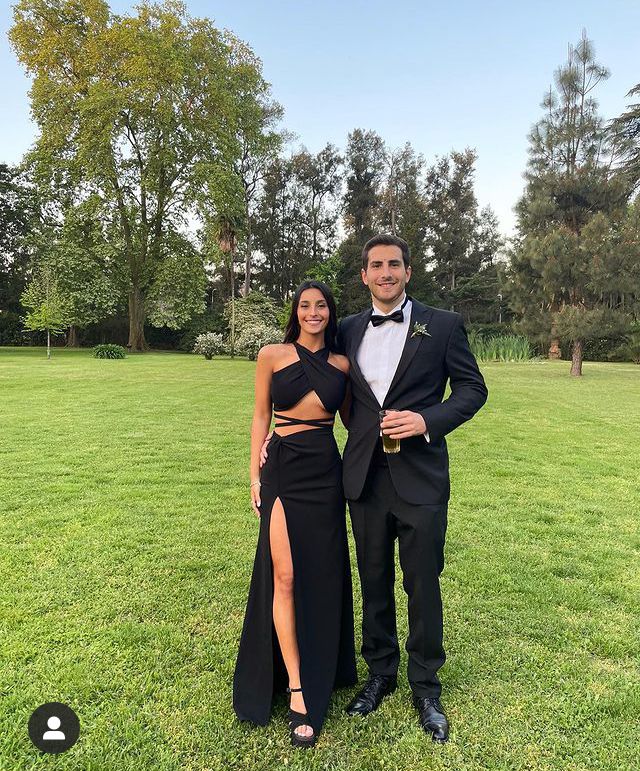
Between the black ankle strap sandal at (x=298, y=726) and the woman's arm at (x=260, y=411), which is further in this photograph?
the woman's arm at (x=260, y=411)

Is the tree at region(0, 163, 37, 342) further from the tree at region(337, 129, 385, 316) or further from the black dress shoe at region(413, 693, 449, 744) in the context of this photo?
the black dress shoe at region(413, 693, 449, 744)

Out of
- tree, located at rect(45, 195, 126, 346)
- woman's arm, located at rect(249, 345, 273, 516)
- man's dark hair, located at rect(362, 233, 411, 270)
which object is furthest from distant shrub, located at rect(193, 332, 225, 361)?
man's dark hair, located at rect(362, 233, 411, 270)

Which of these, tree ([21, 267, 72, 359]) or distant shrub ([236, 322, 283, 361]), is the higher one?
tree ([21, 267, 72, 359])

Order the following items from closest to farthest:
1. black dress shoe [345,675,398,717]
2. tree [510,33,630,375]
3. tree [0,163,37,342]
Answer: black dress shoe [345,675,398,717] < tree [510,33,630,375] < tree [0,163,37,342]

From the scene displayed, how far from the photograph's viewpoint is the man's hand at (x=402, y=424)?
2.02 m

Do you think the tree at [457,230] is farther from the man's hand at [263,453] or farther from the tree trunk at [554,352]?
the man's hand at [263,453]

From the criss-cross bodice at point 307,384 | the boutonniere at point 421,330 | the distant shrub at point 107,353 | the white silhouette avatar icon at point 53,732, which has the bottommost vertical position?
the white silhouette avatar icon at point 53,732

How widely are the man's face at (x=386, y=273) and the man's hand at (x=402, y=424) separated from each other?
0.52 meters

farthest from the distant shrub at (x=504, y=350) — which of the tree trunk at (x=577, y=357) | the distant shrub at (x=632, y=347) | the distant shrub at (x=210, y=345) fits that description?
the distant shrub at (x=210, y=345)

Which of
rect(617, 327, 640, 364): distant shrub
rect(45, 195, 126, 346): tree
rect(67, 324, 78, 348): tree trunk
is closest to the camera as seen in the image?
rect(45, 195, 126, 346): tree

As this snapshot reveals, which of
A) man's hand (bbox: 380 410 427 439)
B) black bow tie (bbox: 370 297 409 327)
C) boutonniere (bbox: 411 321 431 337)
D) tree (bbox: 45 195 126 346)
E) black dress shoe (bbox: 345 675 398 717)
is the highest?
tree (bbox: 45 195 126 346)

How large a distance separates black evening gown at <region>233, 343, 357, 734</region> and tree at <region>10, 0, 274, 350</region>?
95.1 feet

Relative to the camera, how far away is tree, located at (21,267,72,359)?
24781mm

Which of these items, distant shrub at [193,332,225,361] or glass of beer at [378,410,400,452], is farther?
distant shrub at [193,332,225,361]
